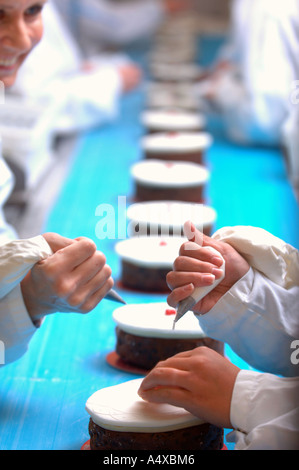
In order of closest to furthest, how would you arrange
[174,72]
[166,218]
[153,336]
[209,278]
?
[209,278] < [153,336] < [166,218] < [174,72]

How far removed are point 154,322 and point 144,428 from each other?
34 centimetres

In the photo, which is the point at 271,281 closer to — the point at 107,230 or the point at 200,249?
the point at 200,249

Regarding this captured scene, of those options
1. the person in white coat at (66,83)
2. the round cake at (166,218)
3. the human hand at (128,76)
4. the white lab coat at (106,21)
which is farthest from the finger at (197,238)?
the white lab coat at (106,21)

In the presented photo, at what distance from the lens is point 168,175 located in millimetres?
2102

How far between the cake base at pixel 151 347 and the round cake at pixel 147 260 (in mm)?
327

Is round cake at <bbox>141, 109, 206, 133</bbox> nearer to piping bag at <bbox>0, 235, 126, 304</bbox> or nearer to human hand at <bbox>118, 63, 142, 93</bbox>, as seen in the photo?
human hand at <bbox>118, 63, 142, 93</bbox>

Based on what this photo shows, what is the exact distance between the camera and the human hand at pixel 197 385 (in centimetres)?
93

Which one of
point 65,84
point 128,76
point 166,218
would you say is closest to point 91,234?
point 166,218

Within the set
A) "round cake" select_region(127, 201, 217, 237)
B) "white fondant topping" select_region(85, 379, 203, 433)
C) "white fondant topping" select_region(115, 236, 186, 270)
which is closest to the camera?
"white fondant topping" select_region(85, 379, 203, 433)

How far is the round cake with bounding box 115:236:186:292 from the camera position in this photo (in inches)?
63.1

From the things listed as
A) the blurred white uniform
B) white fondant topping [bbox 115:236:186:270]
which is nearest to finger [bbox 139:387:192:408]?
white fondant topping [bbox 115:236:186:270]

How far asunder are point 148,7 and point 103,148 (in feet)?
7.64

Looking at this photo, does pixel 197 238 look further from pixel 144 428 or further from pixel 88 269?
pixel 144 428

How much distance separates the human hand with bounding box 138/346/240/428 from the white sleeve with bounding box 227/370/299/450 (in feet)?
0.05
